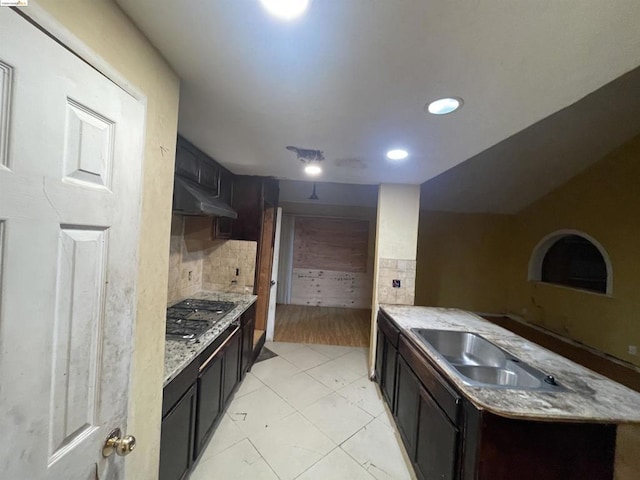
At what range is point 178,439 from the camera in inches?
51.9

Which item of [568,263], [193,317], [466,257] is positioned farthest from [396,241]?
[568,263]

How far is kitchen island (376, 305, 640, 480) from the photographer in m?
1.06

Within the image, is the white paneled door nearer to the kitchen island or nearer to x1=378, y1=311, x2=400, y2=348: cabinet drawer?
the kitchen island

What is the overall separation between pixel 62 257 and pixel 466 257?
652 cm

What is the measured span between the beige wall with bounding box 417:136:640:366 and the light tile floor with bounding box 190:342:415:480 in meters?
3.84

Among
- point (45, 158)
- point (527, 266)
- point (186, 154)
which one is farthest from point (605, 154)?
point (45, 158)

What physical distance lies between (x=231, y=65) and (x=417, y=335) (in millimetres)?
2047

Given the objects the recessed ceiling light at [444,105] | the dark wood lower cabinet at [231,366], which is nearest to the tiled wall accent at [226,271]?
the dark wood lower cabinet at [231,366]

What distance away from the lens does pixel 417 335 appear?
1.86 metres

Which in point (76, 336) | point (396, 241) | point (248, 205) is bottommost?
point (76, 336)

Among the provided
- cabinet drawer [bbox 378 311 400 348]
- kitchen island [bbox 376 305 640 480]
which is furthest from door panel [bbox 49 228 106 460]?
cabinet drawer [bbox 378 311 400 348]

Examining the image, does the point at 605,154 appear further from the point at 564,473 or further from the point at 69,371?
the point at 69,371

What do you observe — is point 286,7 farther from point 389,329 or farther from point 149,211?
point 389,329

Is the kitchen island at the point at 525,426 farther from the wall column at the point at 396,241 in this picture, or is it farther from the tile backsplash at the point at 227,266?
the tile backsplash at the point at 227,266
